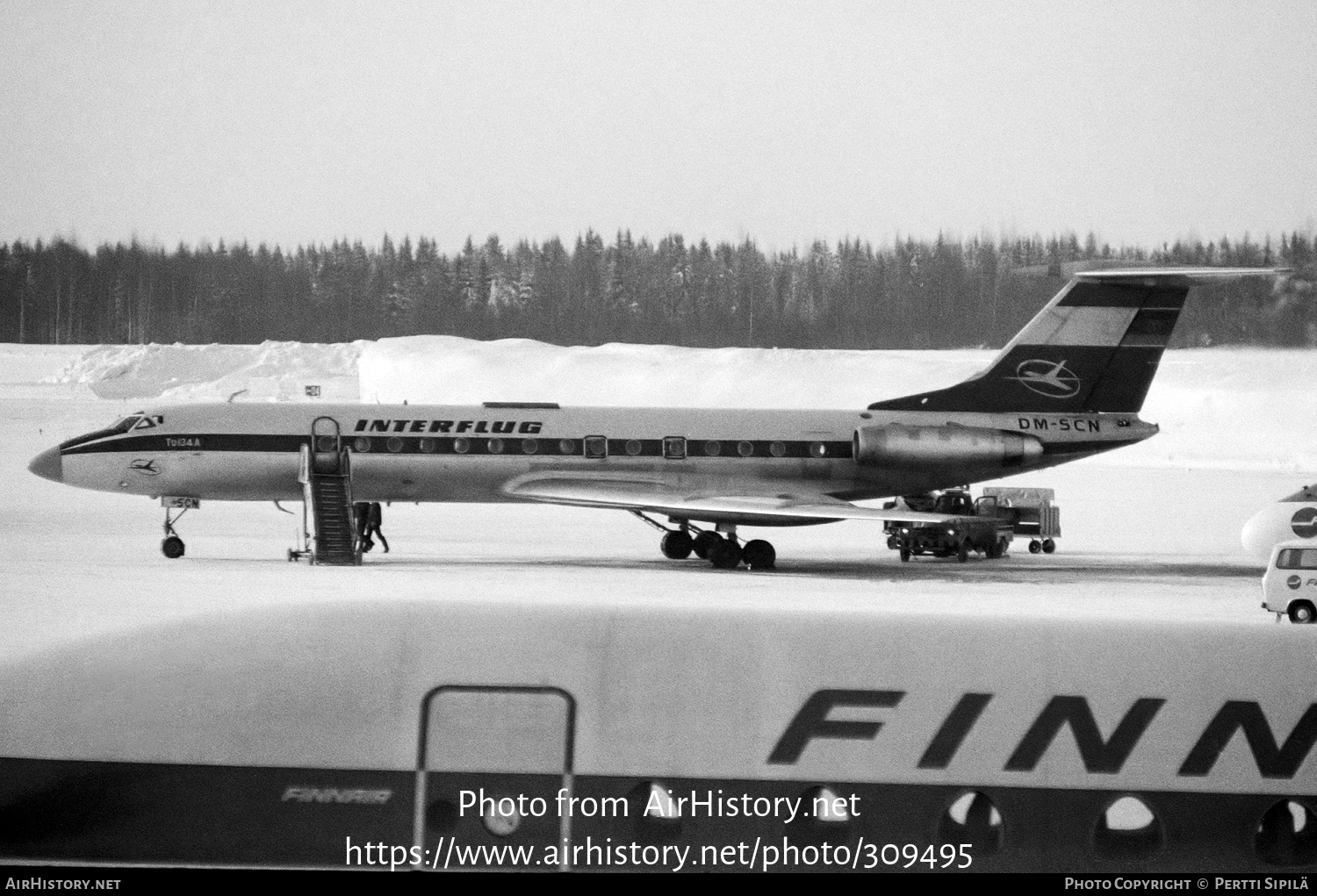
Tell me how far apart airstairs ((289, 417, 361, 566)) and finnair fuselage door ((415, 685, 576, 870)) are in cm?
2112

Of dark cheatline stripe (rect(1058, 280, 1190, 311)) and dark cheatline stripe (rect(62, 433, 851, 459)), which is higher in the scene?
dark cheatline stripe (rect(1058, 280, 1190, 311))

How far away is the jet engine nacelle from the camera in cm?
2806

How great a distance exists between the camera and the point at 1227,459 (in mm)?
54188

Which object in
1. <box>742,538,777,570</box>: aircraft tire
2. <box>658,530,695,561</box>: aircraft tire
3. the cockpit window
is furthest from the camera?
<box>658,530,695,561</box>: aircraft tire

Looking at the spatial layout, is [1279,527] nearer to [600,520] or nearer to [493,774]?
[600,520]

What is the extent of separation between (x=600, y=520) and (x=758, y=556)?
14902mm

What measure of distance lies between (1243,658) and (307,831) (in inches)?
146

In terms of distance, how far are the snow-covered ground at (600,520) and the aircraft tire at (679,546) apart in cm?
71

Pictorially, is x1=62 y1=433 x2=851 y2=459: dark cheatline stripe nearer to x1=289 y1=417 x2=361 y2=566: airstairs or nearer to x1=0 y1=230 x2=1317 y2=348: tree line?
x1=289 y1=417 x2=361 y2=566: airstairs

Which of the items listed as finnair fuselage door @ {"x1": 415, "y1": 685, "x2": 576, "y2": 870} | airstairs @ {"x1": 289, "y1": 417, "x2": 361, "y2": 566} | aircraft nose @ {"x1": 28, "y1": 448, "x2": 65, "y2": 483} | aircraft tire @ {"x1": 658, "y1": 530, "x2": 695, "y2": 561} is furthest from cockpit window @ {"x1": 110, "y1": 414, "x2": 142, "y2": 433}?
finnair fuselage door @ {"x1": 415, "y1": 685, "x2": 576, "y2": 870}

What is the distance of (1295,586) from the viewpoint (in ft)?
67.4

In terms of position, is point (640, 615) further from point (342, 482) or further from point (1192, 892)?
point (342, 482)

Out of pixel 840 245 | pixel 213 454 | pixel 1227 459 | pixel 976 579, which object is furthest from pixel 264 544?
pixel 1227 459

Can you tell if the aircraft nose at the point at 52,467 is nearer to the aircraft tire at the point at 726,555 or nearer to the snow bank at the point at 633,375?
the aircraft tire at the point at 726,555
